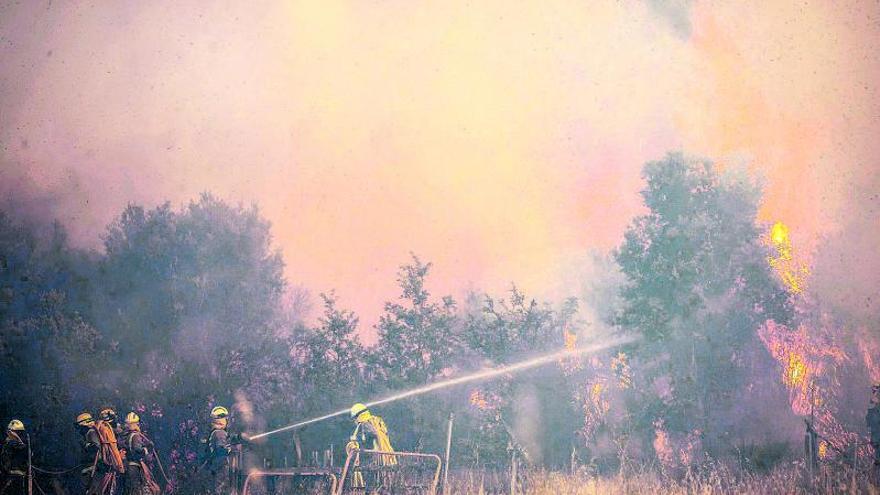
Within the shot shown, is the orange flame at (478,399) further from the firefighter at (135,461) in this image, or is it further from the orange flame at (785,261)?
the orange flame at (785,261)

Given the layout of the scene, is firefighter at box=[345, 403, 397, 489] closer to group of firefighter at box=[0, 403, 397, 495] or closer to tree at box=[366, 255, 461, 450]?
group of firefighter at box=[0, 403, 397, 495]

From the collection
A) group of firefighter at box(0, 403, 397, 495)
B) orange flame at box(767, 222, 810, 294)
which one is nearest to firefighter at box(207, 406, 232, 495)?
group of firefighter at box(0, 403, 397, 495)

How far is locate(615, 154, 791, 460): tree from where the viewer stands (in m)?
36.3

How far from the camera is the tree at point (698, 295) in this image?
36.3m

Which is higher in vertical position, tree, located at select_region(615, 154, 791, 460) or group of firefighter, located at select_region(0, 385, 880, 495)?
tree, located at select_region(615, 154, 791, 460)

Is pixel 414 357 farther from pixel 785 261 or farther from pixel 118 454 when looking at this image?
pixel 785 261

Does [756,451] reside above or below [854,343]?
below

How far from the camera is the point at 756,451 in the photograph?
25.8m

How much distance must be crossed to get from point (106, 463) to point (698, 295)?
30.9 m

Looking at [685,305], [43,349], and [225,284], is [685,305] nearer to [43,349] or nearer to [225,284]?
[225,284]

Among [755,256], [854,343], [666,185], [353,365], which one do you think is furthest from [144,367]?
[854,343]

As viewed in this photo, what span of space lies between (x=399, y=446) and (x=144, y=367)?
2347 cm

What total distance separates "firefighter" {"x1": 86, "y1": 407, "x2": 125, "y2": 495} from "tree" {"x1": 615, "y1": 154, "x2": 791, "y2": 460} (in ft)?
86.2

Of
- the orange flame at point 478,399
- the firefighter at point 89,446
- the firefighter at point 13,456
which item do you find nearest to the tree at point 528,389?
the orange flame at point 478,399
